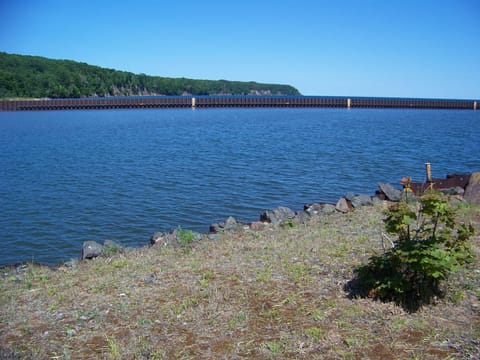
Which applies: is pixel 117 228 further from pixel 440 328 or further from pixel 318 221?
pixel 440 328

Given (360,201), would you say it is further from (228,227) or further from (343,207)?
(228,227)

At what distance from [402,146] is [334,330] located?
2937 cm

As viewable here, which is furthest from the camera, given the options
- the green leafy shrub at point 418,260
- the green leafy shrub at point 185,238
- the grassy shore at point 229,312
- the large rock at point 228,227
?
the large rock at point 228,227

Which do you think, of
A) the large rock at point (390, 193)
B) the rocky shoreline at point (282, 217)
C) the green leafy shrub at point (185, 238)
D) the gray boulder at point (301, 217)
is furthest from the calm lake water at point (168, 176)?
the large rock at point (390, 193)

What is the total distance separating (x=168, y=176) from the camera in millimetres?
20266

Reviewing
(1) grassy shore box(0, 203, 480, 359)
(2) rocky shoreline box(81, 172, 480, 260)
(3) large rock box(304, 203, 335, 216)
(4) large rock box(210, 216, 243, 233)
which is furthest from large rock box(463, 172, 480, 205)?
(4) large rock box(210, 216, 243, 233)

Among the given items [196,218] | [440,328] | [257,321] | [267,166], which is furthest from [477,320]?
[267,166]

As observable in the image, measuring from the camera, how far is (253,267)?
7.05 m

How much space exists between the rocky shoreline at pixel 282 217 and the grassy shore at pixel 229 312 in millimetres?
1422

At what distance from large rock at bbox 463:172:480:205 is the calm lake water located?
4491 millimetres

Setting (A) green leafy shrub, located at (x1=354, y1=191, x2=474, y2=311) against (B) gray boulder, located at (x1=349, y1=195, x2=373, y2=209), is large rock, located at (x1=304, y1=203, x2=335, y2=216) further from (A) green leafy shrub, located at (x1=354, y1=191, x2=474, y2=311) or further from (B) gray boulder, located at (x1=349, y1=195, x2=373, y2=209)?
(A) green leafy shrub, located at (x1=354, y1=191, x2=474, y2=311)

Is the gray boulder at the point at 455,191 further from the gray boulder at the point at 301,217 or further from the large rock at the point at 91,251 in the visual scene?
the large rock at the point at 91,251

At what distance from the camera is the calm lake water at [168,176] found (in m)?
12.9

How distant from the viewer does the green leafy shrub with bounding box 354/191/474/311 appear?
519 centimetres
